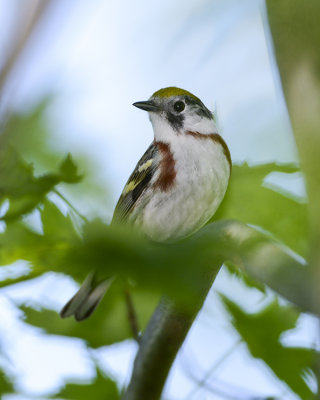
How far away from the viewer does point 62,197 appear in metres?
1.05

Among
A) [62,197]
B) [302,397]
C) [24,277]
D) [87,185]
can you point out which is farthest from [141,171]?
[24,277]

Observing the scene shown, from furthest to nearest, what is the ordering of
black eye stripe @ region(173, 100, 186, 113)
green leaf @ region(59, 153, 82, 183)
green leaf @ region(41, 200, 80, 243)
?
black eye stripe @ region(173, 100, 186, 113) → green leaf @ region(59, 153, 82, 183) → green leaf @ region(41, 200, 80, 243)

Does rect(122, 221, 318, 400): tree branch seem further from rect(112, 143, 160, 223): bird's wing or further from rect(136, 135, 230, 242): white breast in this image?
rect(112, 143, 160, 223): bird's wing

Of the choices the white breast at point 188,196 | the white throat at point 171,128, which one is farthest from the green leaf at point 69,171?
the white throat at point 171,128

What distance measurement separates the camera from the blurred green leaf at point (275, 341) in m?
0.96

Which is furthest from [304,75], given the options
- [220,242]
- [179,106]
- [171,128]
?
[179,106]

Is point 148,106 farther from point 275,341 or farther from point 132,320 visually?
point 275,341

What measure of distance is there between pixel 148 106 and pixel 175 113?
5.9 inches

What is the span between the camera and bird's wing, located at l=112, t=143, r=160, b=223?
271 centimetres

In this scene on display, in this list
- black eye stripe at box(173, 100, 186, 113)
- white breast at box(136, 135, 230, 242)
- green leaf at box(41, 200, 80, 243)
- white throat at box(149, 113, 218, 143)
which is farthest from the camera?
black eye stripe at box(173, 100, 186, 113)

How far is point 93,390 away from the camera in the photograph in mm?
1179

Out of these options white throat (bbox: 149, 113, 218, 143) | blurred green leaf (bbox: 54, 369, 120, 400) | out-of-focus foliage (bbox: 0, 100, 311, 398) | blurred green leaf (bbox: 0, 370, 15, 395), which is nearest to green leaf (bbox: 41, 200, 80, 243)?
out-of-focus foliage (bbox: 0, 100, 311, 398)

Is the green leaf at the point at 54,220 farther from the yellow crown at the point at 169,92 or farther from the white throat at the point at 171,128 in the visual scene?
the yellow crown at the point at 169,92

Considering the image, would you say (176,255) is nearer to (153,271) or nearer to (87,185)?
(153,271)
